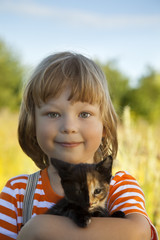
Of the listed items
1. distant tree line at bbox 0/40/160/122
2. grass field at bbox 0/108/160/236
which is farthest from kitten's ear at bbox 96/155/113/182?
distant tree line at bbox 0/40/160/122

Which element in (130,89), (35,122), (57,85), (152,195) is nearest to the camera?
(57,85)

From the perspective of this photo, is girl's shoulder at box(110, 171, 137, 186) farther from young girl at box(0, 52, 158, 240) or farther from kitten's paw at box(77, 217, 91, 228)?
kitten's paw at box(77, 217, 91, 228)

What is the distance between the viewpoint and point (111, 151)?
2486 millimetres

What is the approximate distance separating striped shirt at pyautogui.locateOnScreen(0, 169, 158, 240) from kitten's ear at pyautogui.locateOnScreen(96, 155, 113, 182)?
0.87 ft

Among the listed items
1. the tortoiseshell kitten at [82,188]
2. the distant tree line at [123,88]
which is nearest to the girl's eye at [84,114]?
the tortoiseshell kitten at [82,188]

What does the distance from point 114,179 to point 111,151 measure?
47 cm

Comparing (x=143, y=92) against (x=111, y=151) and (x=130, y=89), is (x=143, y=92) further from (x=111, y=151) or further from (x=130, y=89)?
(x=111, y=151)

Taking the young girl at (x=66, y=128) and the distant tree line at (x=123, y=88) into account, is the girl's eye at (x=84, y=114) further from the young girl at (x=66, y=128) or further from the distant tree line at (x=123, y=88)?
the distant tree line at (x=123, y=88)

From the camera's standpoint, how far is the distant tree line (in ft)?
73.8

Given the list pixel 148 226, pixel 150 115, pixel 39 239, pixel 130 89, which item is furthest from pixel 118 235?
pixel 130 89

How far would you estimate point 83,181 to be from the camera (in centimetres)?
160

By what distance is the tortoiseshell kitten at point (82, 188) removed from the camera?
1597mm

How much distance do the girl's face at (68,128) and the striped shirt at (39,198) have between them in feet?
0.82

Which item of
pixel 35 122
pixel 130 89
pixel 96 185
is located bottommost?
pixel 130 89
